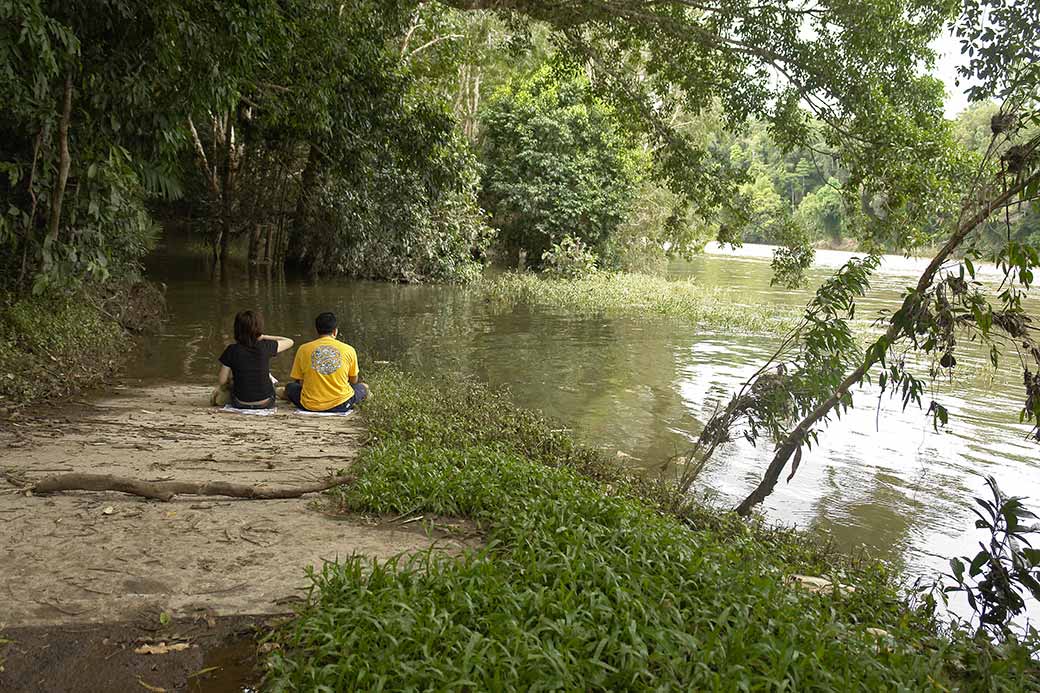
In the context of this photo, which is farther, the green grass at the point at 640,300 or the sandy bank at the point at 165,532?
the green grass at the point at 640,300

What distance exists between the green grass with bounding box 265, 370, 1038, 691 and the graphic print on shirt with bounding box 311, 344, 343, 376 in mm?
3054

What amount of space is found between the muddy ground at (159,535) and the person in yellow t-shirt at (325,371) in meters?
1.41

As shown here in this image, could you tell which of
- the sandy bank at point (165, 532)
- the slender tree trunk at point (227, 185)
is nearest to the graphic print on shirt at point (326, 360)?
the sandy bank at point (165, 532)

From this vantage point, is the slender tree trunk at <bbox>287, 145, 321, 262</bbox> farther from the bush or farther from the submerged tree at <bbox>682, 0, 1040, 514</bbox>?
the submerged tree at <bbox>682, 0, 1040, 514</bbox>

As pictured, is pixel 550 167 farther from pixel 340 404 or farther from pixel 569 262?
pixel 340 404

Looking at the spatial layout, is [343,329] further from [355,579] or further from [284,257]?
[355,579]

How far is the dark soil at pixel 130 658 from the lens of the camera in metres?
2.99

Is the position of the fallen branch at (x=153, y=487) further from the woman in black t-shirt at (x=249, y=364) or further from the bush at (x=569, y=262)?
the bush at (x=569, y=262)

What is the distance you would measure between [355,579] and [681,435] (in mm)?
7075

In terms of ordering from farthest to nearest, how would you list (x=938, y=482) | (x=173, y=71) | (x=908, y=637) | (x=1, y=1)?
(x=938, y=482) < (x=173, y=71) < (x=1, y=1) < (x=908, y=637)

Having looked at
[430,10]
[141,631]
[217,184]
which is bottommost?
[141,631]

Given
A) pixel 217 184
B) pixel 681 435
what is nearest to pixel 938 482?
pixel 681 435

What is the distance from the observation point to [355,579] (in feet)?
11.9

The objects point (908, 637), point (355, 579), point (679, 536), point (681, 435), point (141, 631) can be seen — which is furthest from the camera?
point (681, 435)
